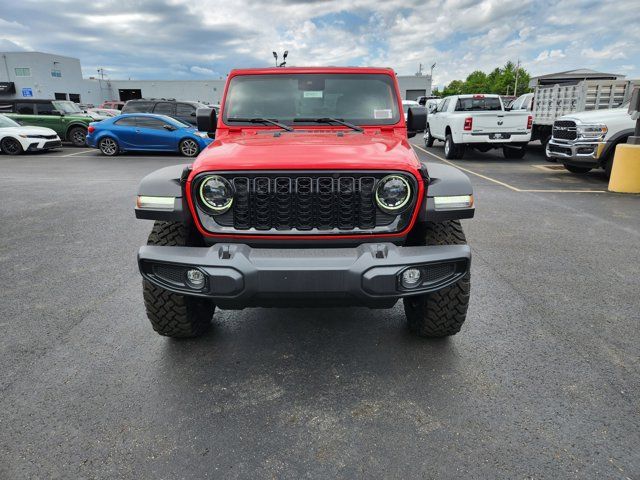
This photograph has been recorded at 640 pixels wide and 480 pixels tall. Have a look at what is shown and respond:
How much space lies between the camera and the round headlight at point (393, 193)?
251 cm

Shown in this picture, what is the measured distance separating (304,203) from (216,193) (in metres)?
0.50

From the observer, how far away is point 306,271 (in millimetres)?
2268

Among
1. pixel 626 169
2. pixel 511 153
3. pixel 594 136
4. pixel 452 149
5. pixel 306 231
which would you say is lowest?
pixel 511 153

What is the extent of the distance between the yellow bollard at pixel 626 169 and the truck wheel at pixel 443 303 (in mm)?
7348

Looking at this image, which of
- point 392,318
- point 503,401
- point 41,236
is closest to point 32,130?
point 41,236

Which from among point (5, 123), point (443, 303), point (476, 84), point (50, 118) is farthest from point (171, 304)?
point (476, 84)

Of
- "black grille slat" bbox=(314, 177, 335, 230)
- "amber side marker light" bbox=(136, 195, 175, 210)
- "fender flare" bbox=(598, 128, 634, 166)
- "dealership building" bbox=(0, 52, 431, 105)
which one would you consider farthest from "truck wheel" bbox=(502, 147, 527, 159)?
"dealership building" bbox=(0, 52, 431, 105)

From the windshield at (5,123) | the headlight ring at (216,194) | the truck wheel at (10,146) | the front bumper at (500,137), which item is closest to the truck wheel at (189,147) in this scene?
the truck wheel at (10,146)

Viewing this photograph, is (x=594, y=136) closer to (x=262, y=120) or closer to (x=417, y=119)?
(x=417, y=119)

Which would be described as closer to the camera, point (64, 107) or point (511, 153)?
point (511, 153)

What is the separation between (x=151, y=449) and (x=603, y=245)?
535cm

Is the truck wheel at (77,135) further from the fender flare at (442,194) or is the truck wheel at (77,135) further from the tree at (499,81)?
the tree at (499,81)

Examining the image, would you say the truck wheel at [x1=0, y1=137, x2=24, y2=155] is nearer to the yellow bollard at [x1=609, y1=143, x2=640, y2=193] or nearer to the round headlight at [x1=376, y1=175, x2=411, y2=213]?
the round headlight at [x1=376, y1=175, x2=411, y2=213]

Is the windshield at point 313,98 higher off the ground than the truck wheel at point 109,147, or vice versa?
the windshield at point 313,98
